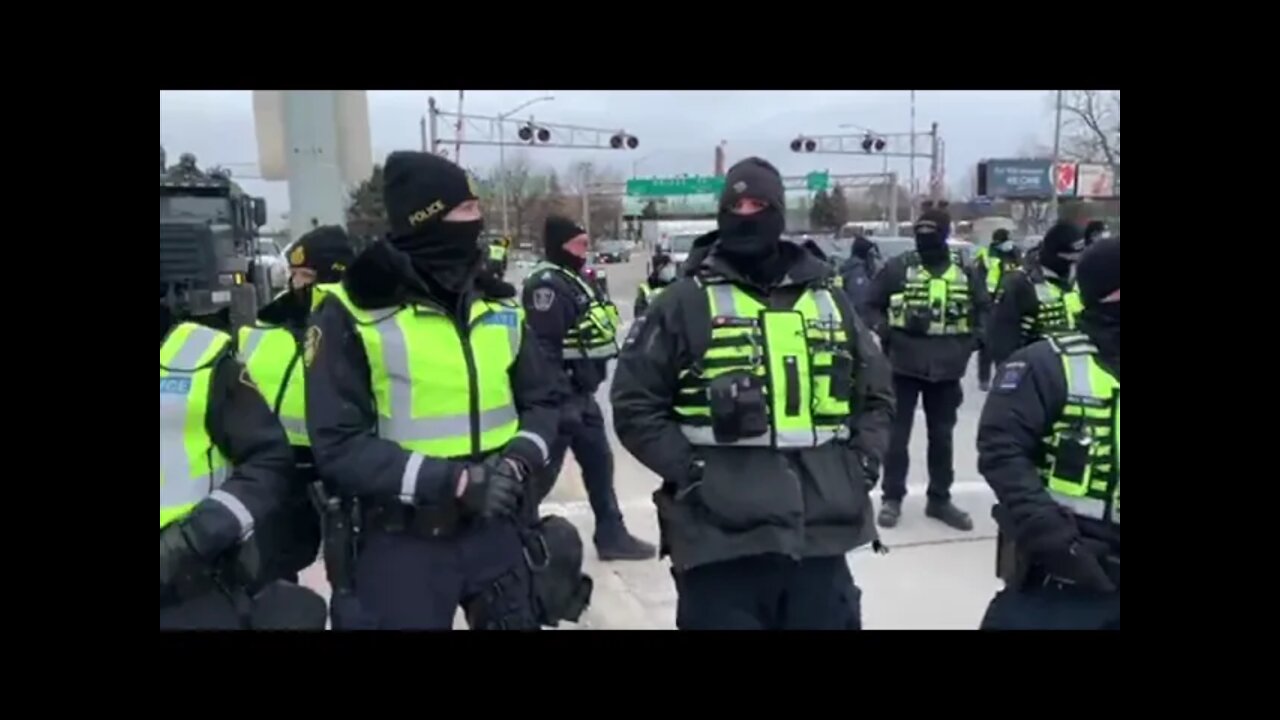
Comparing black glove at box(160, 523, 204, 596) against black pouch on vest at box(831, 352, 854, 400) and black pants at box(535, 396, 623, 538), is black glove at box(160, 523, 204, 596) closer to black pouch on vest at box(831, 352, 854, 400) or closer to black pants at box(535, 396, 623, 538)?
black pouch on vest at box(831, 352, 854, 400)

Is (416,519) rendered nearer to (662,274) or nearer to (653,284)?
(653,284)

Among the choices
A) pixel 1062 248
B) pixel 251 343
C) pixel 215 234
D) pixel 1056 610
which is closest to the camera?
pixel 1056 610

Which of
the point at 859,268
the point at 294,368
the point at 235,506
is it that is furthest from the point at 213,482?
the point at 859,268

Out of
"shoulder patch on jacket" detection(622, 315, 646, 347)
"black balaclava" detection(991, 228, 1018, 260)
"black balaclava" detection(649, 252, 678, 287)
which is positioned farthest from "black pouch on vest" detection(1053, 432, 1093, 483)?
"black balaclava" detection(649, 252, 678, 287)

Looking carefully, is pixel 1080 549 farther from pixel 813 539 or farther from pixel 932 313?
pixel 932 313

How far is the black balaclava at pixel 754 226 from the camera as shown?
3002 mm

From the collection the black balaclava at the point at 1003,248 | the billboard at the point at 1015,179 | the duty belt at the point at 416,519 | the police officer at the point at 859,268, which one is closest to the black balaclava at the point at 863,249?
the police officer at the point at 859,268

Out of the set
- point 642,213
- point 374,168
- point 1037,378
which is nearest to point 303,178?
point 374,168

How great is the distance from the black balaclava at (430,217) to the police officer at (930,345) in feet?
11.7

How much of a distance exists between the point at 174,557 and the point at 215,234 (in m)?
10.8

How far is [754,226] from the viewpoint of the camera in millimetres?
3004

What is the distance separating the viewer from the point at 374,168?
678cm

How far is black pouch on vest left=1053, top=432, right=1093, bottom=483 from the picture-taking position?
2.73 meters

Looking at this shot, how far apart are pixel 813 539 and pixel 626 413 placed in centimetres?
66
